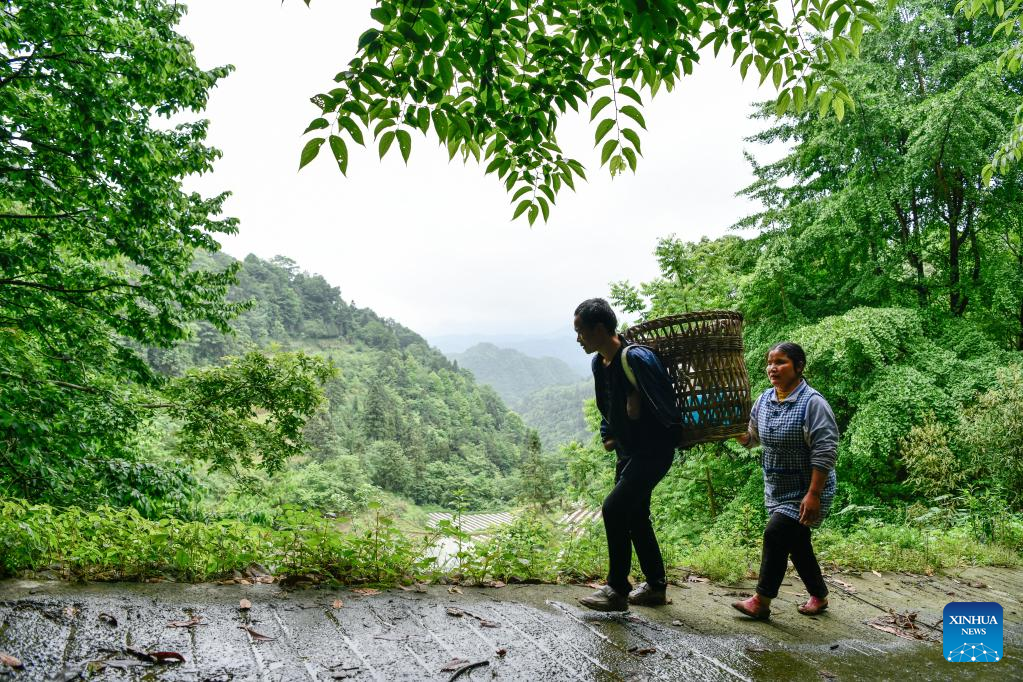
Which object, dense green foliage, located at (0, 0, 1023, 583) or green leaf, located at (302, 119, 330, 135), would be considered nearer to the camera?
green leaf, located at (302, 119, 330, 135)

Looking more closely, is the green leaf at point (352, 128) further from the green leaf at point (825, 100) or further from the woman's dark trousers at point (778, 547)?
the woman's dark trousers at point (778, 547)

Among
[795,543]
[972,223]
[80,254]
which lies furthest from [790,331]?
[80,254]

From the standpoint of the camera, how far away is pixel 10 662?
215cm

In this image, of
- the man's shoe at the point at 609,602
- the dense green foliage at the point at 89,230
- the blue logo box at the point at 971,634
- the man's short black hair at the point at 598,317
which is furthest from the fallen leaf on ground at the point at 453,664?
the dense green foliage at the point at 89,230

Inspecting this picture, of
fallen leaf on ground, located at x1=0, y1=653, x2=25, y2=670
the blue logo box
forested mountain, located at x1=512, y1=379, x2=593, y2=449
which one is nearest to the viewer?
fallen leaf on ground, located at x1=0, y1=653, x2=25, y2=670

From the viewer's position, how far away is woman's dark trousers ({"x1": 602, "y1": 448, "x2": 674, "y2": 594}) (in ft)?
10.8

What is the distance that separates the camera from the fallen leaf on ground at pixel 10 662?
2.14m

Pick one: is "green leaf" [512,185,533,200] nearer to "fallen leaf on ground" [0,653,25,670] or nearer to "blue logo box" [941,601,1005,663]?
"fallen leaf on ground" [0,653,25,670]

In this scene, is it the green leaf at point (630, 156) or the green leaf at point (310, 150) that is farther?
the green leaf at point (630, 156)

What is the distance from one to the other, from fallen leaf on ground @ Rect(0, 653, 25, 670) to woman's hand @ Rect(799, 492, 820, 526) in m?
3.82

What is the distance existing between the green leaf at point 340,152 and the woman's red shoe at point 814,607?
12.7 feet

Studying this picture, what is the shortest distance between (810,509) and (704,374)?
3.42 ft

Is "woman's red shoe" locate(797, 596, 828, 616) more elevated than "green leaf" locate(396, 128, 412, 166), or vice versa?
"green leaf" locate(396, 128, 412, 166)

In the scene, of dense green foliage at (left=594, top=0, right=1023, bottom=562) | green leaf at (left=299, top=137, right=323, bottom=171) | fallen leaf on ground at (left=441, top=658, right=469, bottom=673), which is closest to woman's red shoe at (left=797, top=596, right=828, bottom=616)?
fallen leaf on ground at (left=441, top=658, right=469, bottom=673)
